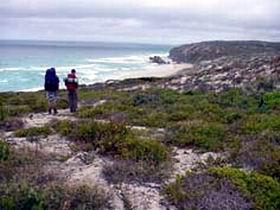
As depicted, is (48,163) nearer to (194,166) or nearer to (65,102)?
(194,166)

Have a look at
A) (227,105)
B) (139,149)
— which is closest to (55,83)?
(227,105)

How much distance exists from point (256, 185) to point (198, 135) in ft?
12.7

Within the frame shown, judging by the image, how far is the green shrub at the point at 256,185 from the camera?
8.12 m

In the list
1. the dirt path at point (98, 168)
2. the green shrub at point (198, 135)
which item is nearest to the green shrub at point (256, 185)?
the dirt path at point (98, 168)

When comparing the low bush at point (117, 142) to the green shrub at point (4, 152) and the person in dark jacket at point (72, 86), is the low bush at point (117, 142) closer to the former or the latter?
the green shrub at point (4, 152)

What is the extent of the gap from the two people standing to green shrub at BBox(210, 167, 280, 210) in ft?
29.5

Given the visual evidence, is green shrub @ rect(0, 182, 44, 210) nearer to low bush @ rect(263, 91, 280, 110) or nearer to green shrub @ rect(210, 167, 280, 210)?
green shrub @ rect(210, 167, 280, 210)

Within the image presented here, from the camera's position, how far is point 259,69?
2711 cm

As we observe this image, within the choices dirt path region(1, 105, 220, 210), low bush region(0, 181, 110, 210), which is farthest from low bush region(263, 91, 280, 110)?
low bush region(0, 181, 110, 210)

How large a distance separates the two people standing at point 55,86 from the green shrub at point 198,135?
5.01m

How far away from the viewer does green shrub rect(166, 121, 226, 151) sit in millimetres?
11875

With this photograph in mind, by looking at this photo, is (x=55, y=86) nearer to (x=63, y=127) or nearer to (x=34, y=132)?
(x=63, y=127)

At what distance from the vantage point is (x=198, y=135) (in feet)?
40.8

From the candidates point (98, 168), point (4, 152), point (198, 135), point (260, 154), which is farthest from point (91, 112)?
point (260, 154)
